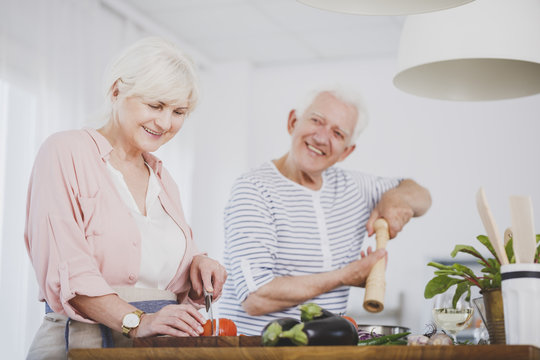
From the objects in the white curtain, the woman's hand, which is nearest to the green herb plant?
the woman's hand

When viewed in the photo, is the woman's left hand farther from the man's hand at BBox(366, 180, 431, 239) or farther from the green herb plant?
the man's hand at BBox(366, 180, 431, 239)

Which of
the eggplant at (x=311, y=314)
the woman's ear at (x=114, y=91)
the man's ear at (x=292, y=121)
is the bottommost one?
the eggplant at (x=311, y=314)

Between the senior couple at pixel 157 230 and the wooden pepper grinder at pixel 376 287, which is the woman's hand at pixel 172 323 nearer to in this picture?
the senior couple at pixel 157 230

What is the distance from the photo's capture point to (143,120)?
1696 mm

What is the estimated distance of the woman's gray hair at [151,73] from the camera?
1678mm

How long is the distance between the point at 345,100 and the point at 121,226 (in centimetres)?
120

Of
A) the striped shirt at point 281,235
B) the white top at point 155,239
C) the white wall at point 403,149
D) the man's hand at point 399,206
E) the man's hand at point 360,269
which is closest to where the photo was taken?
the white top at point 155,239

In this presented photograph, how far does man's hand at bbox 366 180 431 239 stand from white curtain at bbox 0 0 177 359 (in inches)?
52.6

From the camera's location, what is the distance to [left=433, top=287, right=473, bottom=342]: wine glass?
5.35 feet

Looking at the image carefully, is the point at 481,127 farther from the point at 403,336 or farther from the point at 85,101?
the point at 403,336

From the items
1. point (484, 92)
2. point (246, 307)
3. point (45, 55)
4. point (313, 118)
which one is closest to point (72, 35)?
point (45, 55)

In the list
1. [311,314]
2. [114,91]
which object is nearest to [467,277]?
[311,314]

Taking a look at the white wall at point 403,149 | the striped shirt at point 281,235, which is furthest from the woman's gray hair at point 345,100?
the white wall at point 403,149

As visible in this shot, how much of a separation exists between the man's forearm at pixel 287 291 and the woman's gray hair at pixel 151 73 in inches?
28.0
